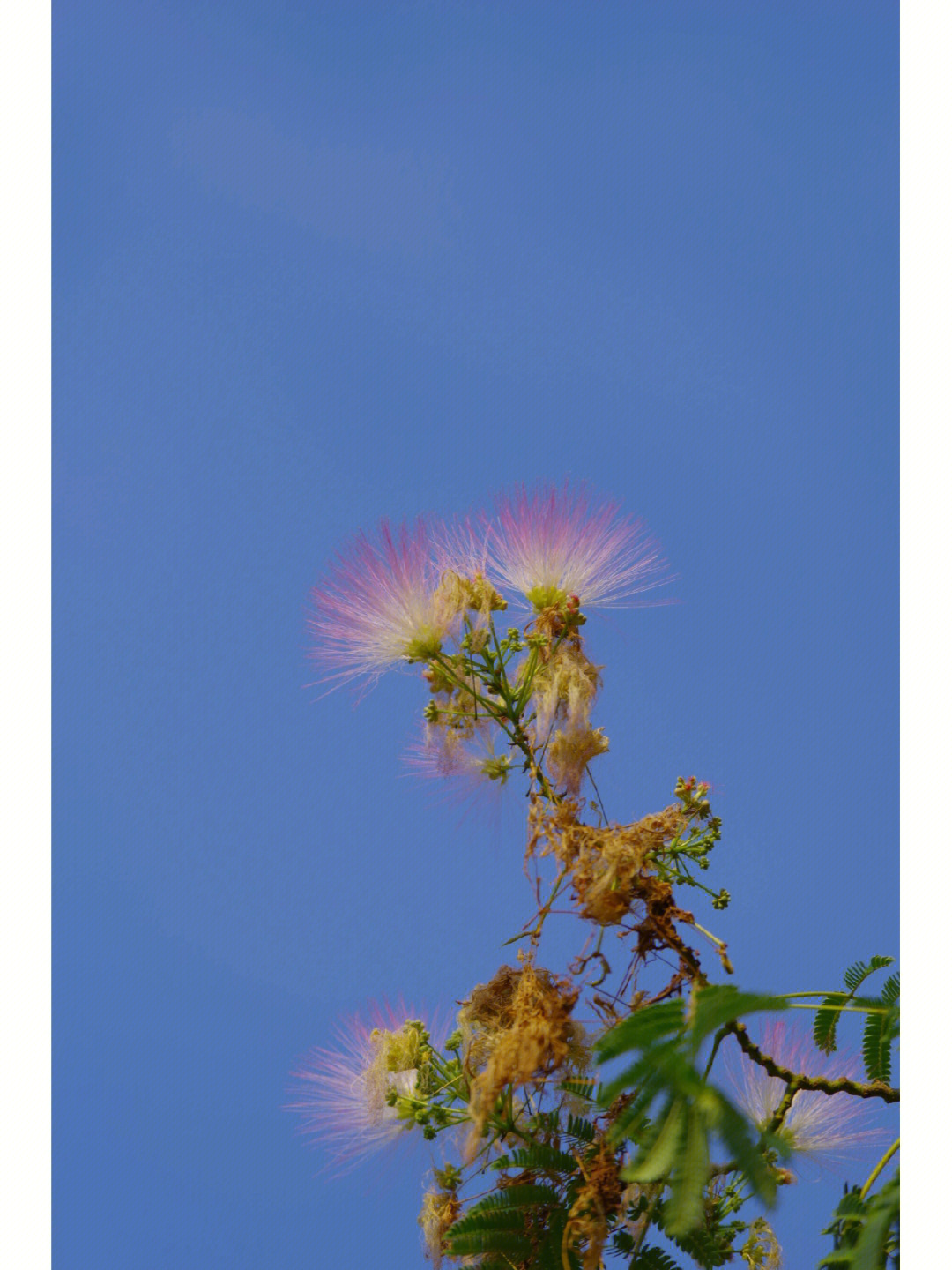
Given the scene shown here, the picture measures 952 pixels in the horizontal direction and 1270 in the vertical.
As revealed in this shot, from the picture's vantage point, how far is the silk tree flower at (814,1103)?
8.01 feet

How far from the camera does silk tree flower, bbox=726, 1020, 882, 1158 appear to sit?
2.44 meters

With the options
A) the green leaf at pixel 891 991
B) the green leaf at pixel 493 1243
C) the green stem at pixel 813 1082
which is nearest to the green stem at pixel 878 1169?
the green stem at pixel 813 1082

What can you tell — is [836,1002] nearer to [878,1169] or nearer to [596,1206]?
[878,1169]

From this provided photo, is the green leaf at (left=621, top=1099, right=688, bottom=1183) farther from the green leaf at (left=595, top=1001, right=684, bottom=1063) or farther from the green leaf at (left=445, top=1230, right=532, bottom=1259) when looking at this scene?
the green leaf at (left=445, top=1230, right=532, bottom=1259)

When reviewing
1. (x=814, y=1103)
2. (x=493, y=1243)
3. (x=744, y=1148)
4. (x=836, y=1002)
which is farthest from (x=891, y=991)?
(x=493, y=1243)

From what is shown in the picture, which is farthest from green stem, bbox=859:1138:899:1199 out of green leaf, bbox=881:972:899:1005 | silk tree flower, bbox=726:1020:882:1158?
silk tree flower, bbox=726:1020:882:1158

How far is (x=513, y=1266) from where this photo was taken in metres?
2.14

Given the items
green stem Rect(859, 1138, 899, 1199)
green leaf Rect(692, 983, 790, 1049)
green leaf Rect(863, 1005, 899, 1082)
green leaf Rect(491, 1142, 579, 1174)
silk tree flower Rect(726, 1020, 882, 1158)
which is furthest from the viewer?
silk tree flower Rect(726, 1020, 882, 1158)

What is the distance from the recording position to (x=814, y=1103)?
8.31 ft

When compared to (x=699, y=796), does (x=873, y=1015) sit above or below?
below

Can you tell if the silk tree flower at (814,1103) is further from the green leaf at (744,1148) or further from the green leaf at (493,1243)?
the green leaf at (744,1148)
